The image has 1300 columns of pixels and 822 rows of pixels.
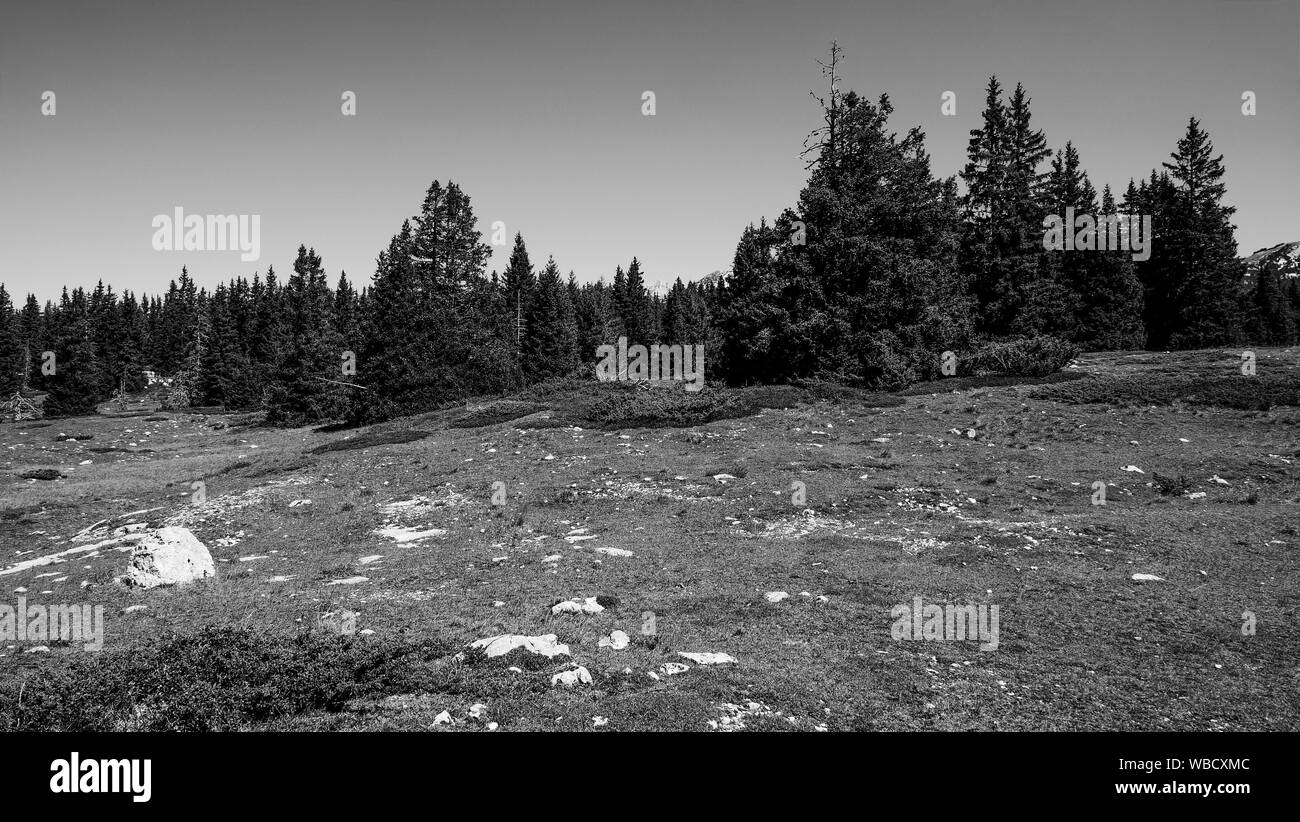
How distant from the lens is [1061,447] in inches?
757

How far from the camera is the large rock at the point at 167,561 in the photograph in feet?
34.7

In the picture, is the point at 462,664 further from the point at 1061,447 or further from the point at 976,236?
the point at 976,236

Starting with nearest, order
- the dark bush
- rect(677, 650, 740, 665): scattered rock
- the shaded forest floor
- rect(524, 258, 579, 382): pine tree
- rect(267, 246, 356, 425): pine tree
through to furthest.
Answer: the shaded forest floor
rect(677, 650, 740, 665): scattered rock
the dark bush
rect(267, 246, 356, 425): pine tree
rect(524, 258, 579, 382): pine tree

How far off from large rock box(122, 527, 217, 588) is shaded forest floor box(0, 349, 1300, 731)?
0.42m

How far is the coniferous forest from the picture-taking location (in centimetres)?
3169

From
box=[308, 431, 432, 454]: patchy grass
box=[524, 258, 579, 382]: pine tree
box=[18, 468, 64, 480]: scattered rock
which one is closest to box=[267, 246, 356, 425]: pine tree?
box=[308, 431, 432, 454]: patchy grass

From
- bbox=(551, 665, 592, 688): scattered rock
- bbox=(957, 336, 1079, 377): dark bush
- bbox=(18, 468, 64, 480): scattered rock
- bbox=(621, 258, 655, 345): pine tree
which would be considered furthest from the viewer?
bbox=(621, 258, 655, 345): pine tree

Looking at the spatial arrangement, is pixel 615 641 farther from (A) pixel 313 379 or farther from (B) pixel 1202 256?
(B) pixel 1202 256

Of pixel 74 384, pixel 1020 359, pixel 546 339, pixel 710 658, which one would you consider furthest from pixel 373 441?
pixel 74 384

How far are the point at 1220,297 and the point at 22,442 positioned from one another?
254ft

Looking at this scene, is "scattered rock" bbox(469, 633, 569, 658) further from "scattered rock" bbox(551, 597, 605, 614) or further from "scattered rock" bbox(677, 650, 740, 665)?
"scattered rock" bbox(677, 650, 740, 665)

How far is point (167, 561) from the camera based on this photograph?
10.7 metres

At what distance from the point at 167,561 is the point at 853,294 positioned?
28152 mm
